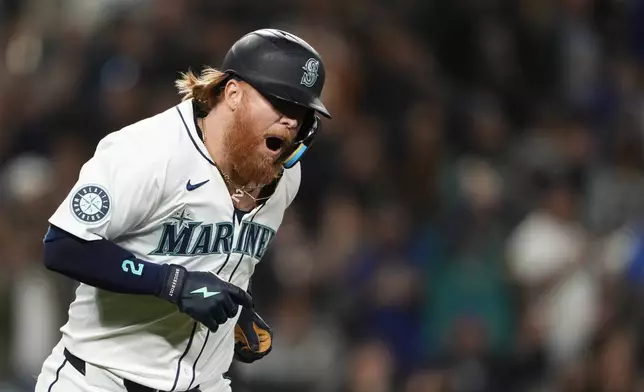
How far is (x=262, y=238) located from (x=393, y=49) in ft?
16.3

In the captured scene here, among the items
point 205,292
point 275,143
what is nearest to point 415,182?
point 275,143

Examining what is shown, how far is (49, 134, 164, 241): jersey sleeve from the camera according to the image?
3.33 meters

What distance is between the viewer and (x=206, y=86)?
11.9 ft

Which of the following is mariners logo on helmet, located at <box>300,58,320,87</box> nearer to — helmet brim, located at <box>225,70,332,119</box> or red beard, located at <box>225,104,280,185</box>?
helmet brim, located at <box>225,70,332,119</box>

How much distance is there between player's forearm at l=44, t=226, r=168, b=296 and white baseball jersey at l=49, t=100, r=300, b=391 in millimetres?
24

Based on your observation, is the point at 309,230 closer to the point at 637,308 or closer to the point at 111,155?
the point at 637,308

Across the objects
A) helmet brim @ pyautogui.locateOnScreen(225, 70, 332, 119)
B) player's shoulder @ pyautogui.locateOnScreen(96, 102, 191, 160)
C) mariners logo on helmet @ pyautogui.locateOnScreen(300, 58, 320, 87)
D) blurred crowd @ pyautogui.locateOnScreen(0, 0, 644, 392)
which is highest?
mariners logo on helmet @ pyautogui.locateOnScreen(300, 58, 320, 87)

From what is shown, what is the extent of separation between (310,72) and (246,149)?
29 cm

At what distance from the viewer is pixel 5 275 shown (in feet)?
24.3

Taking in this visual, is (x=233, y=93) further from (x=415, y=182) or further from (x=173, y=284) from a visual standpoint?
(x=415, y=182)

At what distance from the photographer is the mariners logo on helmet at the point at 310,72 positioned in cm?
351

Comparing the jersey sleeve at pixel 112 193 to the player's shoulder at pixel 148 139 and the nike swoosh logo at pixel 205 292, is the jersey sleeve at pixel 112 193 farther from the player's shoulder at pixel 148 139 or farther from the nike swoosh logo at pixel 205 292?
the nike swoosh logo at pixel 205 292

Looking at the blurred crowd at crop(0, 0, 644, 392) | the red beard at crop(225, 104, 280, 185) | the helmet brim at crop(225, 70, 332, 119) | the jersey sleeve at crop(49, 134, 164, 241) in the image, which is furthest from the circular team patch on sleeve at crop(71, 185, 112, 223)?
the blurred crowd at crop(0, 0, 644, 392)

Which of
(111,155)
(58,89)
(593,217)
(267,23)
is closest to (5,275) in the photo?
(58,89)
